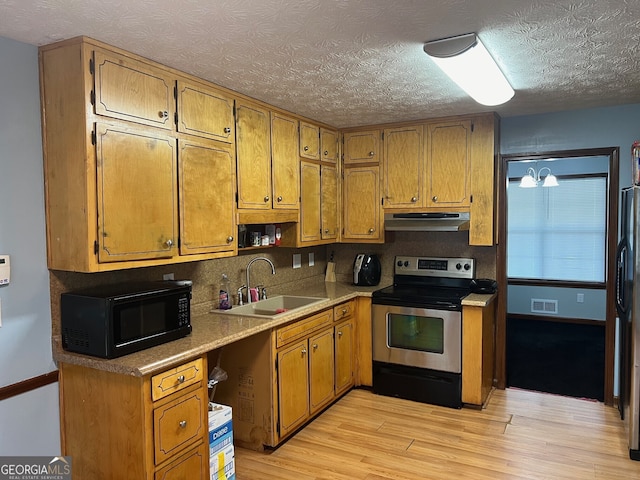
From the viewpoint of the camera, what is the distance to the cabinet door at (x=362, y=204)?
4262mm

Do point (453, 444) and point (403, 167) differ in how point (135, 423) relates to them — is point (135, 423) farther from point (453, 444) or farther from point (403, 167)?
point (403, 167)

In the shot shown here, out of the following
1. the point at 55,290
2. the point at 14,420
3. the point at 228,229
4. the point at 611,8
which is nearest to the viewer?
the point at 611,8

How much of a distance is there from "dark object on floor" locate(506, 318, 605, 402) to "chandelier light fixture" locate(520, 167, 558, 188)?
71.3 inches

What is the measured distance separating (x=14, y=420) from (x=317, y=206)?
2.58 m

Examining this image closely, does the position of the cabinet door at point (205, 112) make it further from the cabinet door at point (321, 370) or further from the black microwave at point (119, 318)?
the cabinet door at point (321, 370)

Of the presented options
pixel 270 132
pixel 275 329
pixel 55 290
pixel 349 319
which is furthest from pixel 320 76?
pixel 349 319

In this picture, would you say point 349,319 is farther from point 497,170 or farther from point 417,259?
point 497,170

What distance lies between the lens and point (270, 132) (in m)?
3.38

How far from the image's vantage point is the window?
593 centimetres

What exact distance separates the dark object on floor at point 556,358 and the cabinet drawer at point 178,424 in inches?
120

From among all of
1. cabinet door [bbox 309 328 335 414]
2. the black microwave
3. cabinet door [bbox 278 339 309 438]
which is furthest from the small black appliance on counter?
the black microwave

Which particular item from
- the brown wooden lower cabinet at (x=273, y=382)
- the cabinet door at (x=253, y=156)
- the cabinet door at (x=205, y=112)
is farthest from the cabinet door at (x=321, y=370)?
the cabinet door at (x=205, y=112)
